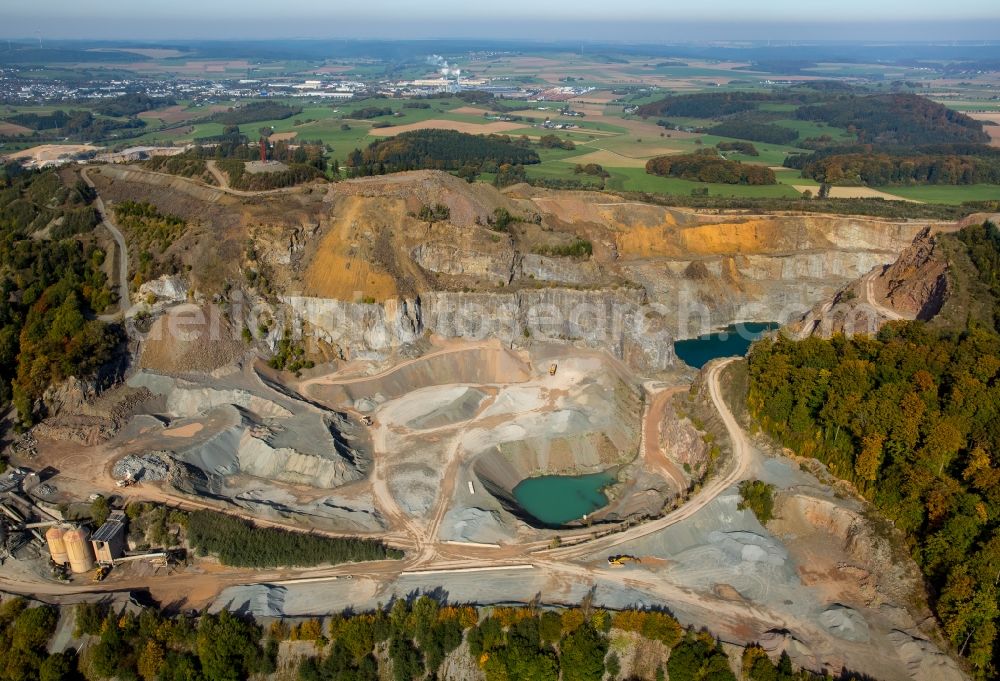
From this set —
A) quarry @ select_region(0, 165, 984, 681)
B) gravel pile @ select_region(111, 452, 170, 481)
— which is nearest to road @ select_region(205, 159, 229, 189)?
quarry @ select_region(0, 165, 984, 681)

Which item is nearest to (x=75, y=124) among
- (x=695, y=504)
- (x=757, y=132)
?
(x=757, y=132)

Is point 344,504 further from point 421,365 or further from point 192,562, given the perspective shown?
point 421,365

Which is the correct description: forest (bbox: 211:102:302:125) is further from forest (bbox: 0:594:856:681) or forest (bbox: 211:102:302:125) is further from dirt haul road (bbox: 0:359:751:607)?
forest (bbox: 0:594:856:681)

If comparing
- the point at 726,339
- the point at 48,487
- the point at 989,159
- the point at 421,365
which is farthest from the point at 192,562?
the point at 989,159

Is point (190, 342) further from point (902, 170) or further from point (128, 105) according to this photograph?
point (128, 105)

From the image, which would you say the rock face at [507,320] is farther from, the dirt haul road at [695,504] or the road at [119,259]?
the dirt haul road at [695,504]

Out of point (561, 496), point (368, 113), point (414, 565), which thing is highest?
point (368, 113)
